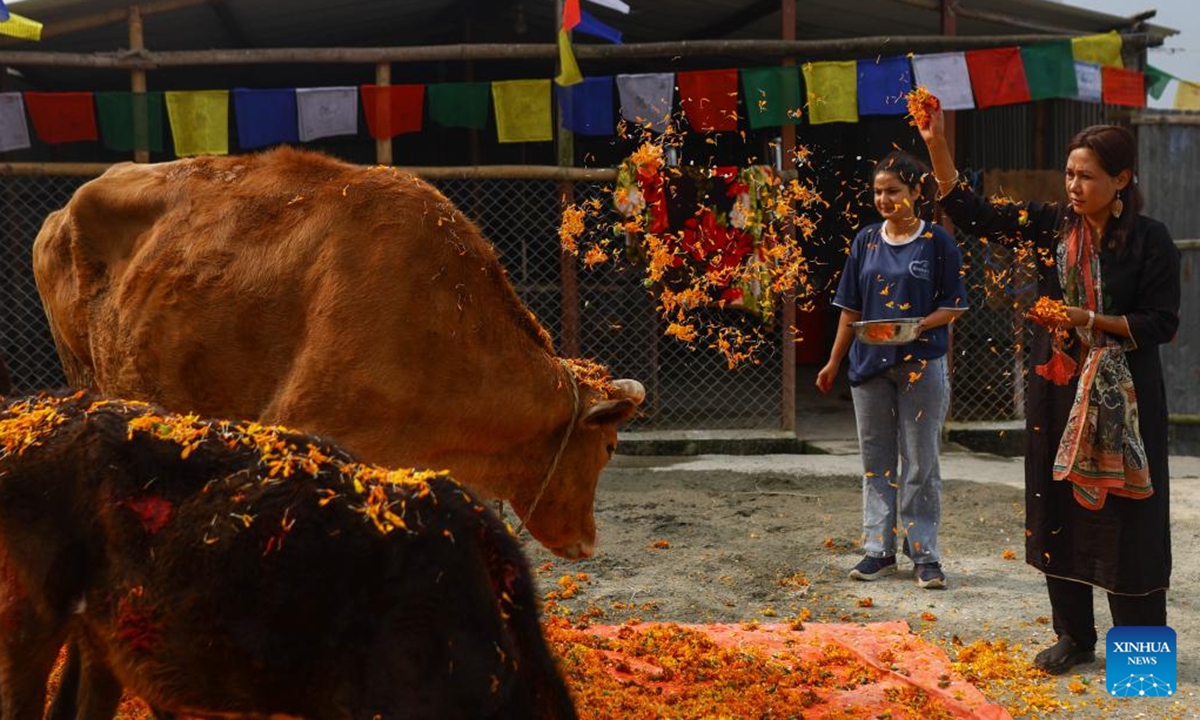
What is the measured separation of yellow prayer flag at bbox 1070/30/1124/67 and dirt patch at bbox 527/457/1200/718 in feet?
12.1

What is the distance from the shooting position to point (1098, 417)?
15.5 ft

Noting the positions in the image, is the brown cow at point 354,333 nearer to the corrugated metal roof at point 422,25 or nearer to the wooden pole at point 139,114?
the wooden pole at point 139,114

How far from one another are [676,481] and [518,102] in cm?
324

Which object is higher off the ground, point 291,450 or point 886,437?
point 291,450

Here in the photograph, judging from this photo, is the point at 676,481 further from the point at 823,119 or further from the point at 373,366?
the point at 373,366

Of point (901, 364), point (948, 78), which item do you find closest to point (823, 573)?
point (901, 364)

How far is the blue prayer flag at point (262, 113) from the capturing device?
31.1 ft

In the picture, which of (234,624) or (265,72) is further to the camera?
(265,72)

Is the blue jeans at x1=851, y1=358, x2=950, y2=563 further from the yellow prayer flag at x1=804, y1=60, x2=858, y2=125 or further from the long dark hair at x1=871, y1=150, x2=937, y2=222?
the yellow prayer flag at x1=804, y1=60, x2=858, y2=125

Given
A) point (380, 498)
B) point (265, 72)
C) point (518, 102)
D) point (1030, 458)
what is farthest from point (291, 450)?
point (265, 72)

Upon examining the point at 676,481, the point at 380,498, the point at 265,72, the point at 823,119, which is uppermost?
the point at 265,72

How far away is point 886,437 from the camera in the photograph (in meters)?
6.43

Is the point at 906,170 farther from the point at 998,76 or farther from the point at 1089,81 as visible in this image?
the point at 1089,81

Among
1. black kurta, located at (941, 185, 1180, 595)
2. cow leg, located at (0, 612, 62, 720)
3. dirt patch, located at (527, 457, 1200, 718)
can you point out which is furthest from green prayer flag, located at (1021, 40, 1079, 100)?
cow leg, located at (0, 612, 62, 720)
